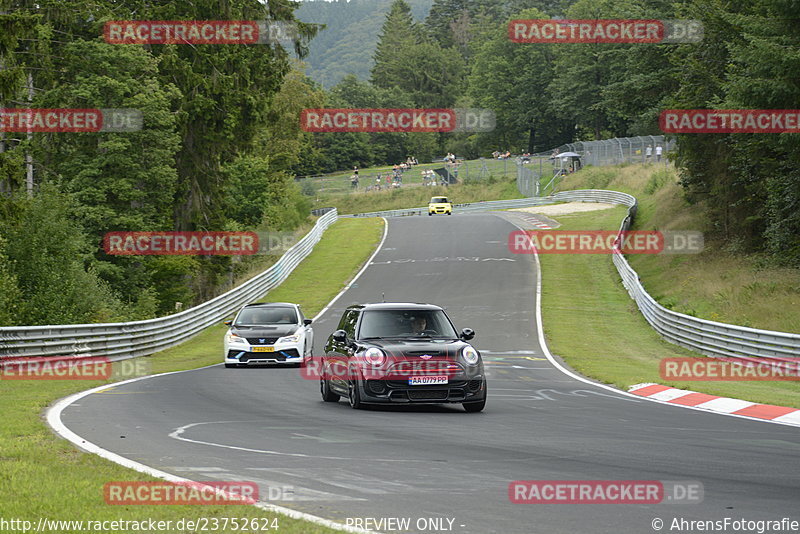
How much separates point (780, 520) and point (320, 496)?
11.1 feet

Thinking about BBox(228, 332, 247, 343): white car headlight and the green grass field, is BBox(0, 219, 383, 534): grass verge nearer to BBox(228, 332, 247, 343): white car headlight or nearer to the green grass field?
BBox(228, 332, 247, 343): white car headlight

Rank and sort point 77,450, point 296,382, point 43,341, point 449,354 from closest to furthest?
point 77,450 → point 449,354 → point 296,382 → point 43,341

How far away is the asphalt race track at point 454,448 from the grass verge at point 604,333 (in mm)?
1960

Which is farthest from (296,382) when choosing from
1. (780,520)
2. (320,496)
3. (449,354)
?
(780,520)

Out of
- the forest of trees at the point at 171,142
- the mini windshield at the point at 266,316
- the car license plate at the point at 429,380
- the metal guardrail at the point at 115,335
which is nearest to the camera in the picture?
the car license plate at the point at 429,380

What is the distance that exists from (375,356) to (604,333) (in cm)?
1970

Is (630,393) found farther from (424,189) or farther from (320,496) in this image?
(424,189)

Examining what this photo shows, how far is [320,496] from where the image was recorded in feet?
25.8

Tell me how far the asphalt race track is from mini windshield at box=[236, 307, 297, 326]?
165 inches

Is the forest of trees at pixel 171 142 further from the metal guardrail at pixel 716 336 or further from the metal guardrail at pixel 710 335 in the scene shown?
the metal guardrail at pixel 716 336

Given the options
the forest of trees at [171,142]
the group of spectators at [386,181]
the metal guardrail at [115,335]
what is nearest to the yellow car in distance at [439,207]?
the forest of trees at [171,142]

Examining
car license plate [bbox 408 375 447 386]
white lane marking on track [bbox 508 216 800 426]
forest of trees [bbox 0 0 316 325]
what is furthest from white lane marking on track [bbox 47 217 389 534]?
forest of trees [bbox 0 0 316 325]

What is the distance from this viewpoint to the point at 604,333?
107 ft

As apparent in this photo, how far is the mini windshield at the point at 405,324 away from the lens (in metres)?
15.2
